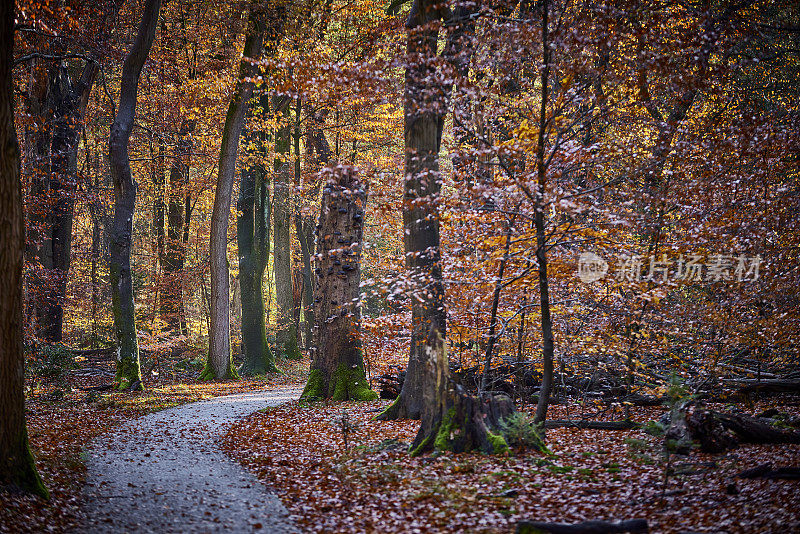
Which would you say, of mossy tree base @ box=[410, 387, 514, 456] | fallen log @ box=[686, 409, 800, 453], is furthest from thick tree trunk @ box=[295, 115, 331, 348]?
fallen log @ box=[686, 409, 800, 453]

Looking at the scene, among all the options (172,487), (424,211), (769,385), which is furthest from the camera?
(769,385)

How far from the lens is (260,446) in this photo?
857 cm

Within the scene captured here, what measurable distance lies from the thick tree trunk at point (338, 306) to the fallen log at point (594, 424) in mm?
4714

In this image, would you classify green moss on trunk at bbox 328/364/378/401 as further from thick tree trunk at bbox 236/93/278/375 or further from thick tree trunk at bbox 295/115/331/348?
thick tree trunk at bbox 236/93/278/375

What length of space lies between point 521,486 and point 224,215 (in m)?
13.5

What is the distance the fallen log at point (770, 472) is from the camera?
Answer: 5.27m

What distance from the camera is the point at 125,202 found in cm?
1421

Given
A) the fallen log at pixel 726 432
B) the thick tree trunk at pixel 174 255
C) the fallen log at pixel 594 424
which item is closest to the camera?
the fallen log at pixel 726 432

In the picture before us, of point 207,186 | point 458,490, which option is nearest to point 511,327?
point 458,490

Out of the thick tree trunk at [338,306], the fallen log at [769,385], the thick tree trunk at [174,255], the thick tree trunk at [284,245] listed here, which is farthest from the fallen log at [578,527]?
the thick tree trunk at [174,255]

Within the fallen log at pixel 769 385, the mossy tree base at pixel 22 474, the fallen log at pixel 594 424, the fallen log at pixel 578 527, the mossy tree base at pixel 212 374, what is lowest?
the mossy tree base at pixel 212 374

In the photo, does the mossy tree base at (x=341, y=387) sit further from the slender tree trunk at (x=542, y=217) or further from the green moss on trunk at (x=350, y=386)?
the slender tree trunk at (x=542, y=217)

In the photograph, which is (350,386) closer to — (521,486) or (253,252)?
(521,486)

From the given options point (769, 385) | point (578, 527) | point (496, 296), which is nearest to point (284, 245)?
point (496, 296)
